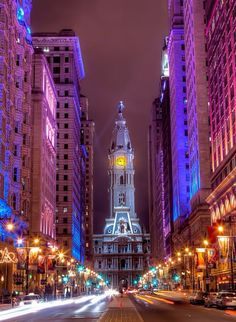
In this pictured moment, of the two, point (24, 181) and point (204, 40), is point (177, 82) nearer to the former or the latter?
point (204, 40)

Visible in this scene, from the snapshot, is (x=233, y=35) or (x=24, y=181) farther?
(x=24, y=181)

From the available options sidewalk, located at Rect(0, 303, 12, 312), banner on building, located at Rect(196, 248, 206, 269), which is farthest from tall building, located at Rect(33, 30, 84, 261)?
sidewalk, located at Rect(0, 303, 12, 312)

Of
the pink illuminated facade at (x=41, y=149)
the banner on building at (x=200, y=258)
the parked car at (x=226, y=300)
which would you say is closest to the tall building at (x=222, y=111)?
the banner on building at (x=200, y=258)

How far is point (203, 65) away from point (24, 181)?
49494 mm

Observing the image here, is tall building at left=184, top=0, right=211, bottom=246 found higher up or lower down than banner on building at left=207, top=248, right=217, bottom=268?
higher up

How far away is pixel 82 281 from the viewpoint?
19500 centimetres

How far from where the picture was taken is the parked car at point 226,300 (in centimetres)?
5303

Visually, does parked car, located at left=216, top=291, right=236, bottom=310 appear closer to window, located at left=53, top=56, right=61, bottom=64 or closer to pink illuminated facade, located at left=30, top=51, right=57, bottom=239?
pink illuminated facade, located at left=30, top=51, right=57, bottom=239

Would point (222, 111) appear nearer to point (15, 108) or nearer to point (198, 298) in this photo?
point (15, 108)

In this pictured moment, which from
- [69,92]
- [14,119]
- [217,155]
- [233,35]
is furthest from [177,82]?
[14,119]

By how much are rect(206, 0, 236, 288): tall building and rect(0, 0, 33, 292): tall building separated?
1275 inches

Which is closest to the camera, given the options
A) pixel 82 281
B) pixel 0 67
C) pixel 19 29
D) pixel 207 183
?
pixel 0 67

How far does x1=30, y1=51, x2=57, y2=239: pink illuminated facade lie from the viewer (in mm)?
101312

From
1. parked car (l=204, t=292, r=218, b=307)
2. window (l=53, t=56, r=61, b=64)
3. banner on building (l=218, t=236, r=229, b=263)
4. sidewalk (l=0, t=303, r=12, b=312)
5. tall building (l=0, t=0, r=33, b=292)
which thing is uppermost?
window (l=53, t=56, r=61, b=64)
